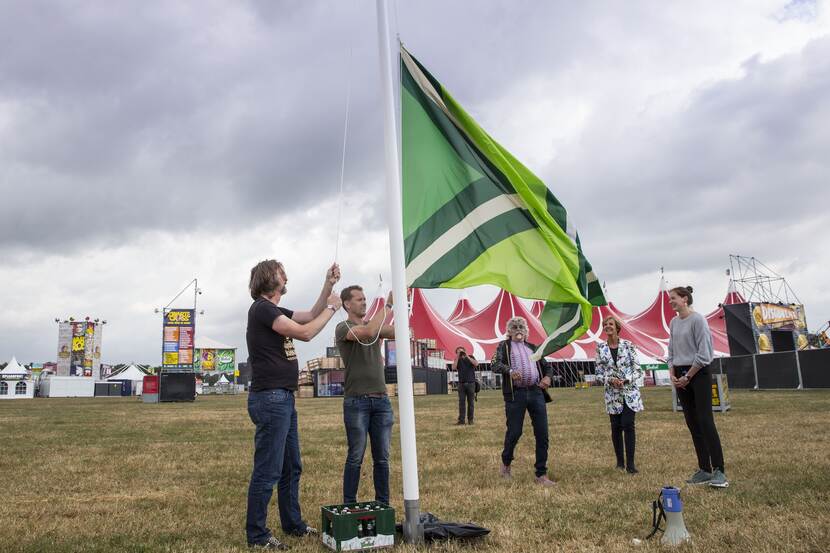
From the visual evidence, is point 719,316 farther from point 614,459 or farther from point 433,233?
point 433,233

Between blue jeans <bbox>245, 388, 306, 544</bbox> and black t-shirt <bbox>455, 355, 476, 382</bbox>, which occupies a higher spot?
black t-shirt <bbox>455, 355, 476, 382</bbox>

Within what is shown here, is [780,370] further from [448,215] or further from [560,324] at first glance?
[448,215]

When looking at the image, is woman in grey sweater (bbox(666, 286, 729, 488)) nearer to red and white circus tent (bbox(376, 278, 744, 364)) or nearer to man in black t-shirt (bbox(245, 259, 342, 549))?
man in black t-shirt (bbox(245, 259, 342, 549))

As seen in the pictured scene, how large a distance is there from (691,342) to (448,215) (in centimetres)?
332

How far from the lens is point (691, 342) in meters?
6.84

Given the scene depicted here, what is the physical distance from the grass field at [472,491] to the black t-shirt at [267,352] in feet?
4.01

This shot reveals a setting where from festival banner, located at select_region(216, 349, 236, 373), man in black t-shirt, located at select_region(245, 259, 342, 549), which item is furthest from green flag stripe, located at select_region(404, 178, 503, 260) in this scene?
festival banner, located at select_region(216, 349, 236, 373)

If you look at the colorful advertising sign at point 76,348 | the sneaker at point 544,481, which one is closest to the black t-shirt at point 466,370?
the sneaker at point 544,481

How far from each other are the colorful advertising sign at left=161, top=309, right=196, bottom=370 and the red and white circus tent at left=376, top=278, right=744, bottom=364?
12.4 meters

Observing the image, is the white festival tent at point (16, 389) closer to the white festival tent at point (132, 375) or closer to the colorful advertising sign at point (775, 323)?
the white festival tent at point (132, 375)

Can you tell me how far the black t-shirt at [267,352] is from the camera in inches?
182

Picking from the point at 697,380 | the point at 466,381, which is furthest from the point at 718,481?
the point at 466,381

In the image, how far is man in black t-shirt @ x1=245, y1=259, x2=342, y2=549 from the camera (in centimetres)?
454

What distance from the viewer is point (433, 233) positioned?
213 inches
